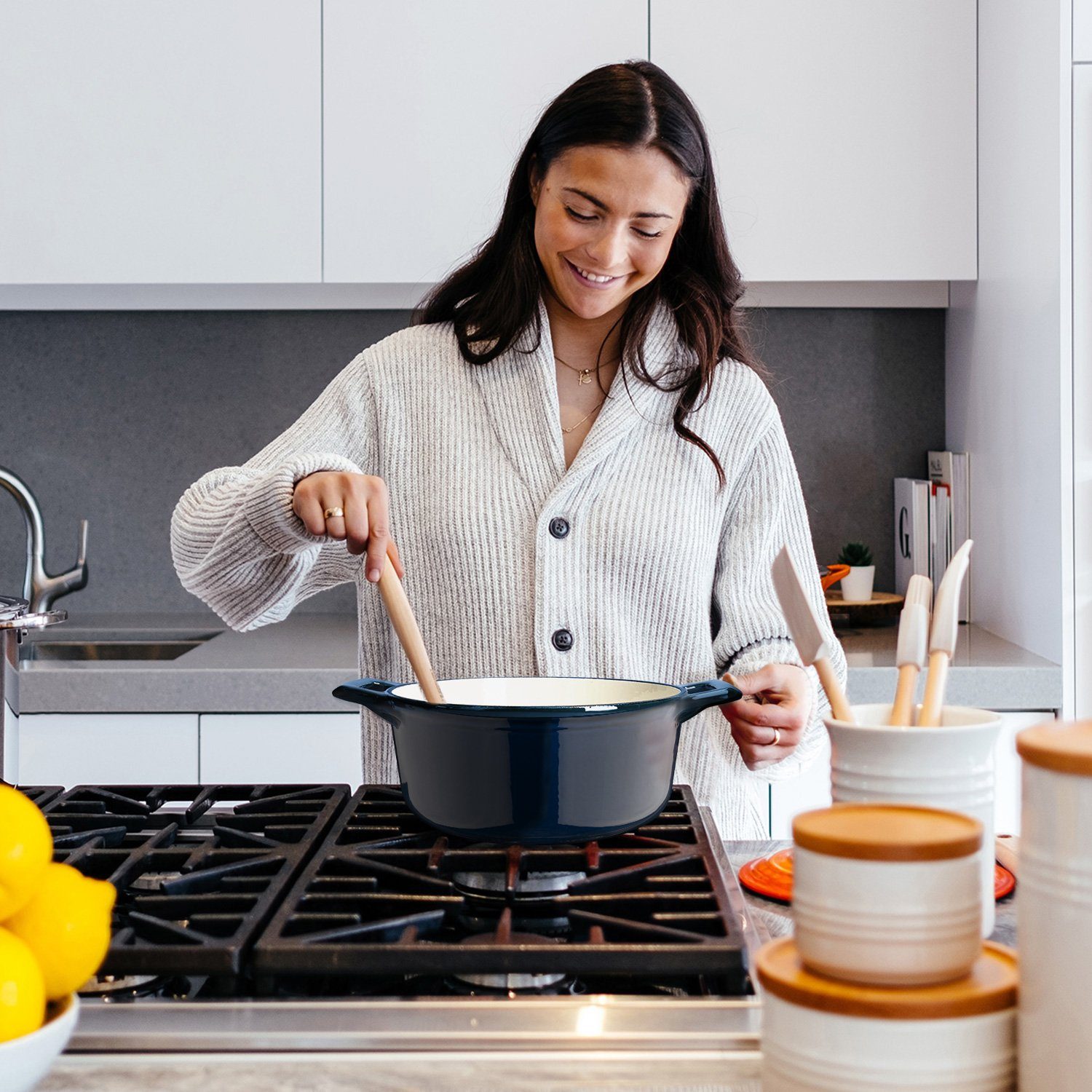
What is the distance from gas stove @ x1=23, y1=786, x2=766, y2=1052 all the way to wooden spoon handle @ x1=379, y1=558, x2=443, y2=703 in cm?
10

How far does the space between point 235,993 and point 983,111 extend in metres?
2.01

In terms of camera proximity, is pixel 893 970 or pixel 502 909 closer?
pixel 893 970

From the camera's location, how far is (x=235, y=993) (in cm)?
65

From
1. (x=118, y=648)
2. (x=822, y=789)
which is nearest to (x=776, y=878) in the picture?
(x=822, y=789)

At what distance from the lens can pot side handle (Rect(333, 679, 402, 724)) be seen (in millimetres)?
799

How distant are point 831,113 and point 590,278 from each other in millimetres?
1098

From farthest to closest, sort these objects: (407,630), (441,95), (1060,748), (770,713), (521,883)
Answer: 1. (441,95)
2. (770,713)
3. (407,630)
4. (521,883)
5. (1060,748)

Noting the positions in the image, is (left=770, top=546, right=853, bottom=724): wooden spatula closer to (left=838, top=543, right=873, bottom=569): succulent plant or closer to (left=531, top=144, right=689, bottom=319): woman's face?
(left=531, top=144, right=689, bottom=319): woman's face

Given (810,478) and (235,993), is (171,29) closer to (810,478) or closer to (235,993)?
(810,478)

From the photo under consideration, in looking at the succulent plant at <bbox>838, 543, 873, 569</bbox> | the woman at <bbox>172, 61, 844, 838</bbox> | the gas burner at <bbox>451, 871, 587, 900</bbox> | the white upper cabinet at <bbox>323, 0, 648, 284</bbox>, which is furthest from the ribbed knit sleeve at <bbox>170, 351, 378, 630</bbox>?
the succulent plant at <bbox>838, 543, 873, 569</bbox>

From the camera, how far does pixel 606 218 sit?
126cm

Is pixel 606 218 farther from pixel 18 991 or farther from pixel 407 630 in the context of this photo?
pixel 18 991

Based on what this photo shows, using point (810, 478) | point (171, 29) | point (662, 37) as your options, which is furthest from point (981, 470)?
point (171, 29)

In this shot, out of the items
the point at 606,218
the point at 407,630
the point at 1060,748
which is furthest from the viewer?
the point at 606,218
